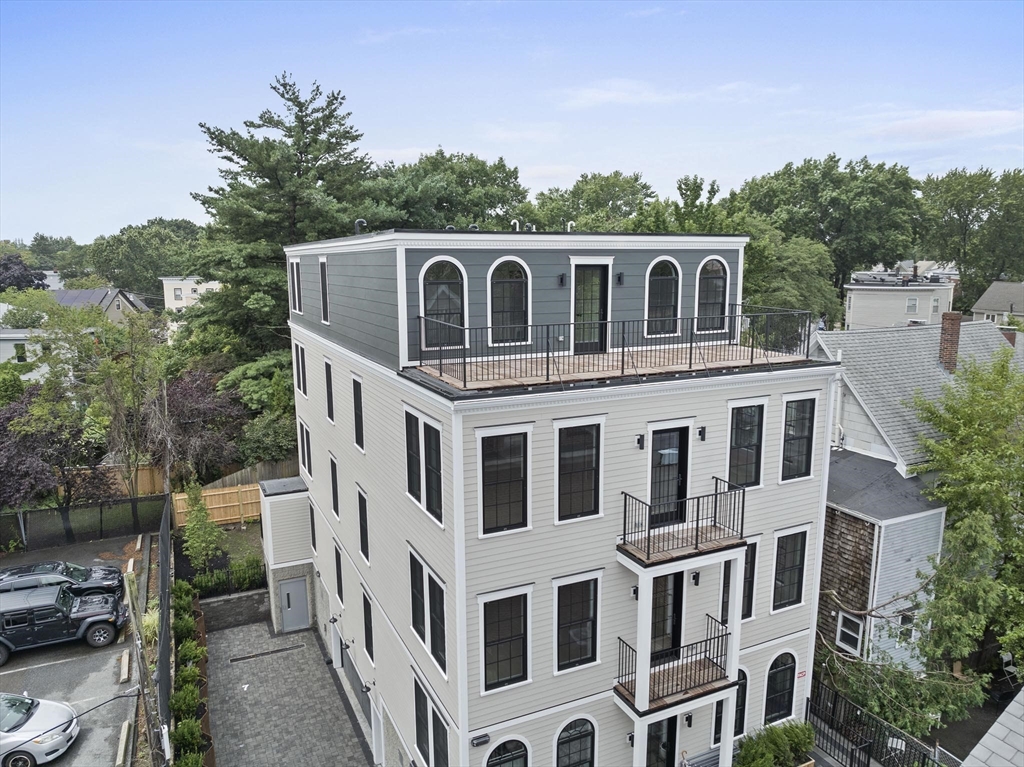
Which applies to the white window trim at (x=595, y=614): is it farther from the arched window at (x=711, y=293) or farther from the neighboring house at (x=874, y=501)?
the neighboring house at (x=874, y=501)

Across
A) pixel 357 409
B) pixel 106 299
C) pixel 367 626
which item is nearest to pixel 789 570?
pixel 367 626

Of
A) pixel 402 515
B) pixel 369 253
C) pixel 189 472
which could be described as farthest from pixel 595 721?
pixel 189 472

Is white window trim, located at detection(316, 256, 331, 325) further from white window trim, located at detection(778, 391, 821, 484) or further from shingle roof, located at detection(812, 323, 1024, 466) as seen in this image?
shingle roof, located at detection(812, 323, 1024, 466)

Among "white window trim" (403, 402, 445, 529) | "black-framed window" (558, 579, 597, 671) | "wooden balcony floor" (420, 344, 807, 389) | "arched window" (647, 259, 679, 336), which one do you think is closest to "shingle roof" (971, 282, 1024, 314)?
"arched window" (647, 259, 679, 336)

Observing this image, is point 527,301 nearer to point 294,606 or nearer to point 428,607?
point 428,607

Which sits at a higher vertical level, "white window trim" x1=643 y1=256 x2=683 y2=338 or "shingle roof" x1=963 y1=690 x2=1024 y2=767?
"white window trim" x1=643 y1=256 x2=683 y2=338

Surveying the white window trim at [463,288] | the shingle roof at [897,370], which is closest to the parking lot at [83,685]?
the white window trim at [463,288]

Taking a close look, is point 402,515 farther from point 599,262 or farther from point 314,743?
point 314,743
